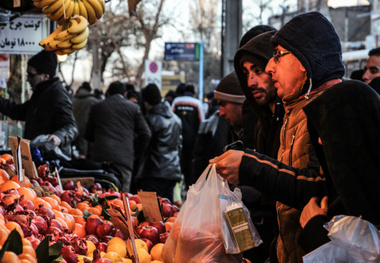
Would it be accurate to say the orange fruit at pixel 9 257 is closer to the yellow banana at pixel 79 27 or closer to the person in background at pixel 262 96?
the person in background at pixel 262 96

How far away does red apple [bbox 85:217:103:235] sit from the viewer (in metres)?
3.48

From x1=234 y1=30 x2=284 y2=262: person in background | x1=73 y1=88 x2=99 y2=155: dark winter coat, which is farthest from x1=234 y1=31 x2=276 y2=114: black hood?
x1=73 y1=88 x2=99 y2=155: dark winter coat

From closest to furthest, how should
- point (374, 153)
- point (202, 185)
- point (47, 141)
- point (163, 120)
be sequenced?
point (374, 153) < point (202, 185) < point (47, 141) < point (163, 120)

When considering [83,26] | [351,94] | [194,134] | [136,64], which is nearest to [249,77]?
[83,26]

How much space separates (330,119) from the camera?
1951 millimetres

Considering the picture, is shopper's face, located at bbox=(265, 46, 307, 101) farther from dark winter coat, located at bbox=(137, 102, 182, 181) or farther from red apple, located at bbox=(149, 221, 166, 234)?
dark winter coat, located at bbox=(137, 102, 182, 181)

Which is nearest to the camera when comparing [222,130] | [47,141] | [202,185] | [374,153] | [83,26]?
[374,153]

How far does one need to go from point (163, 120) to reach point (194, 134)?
92.9 inches

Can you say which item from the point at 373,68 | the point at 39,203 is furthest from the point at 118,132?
the point at 39,203

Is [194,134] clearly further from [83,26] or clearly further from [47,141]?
[83,26]

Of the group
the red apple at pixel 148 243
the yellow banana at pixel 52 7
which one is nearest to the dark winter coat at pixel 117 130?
the yellow banana at pixel 52 7

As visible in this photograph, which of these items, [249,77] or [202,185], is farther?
[249,77]

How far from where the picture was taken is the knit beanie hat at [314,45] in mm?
2551

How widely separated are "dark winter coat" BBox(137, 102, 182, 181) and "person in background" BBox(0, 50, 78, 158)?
1780 millimetres
